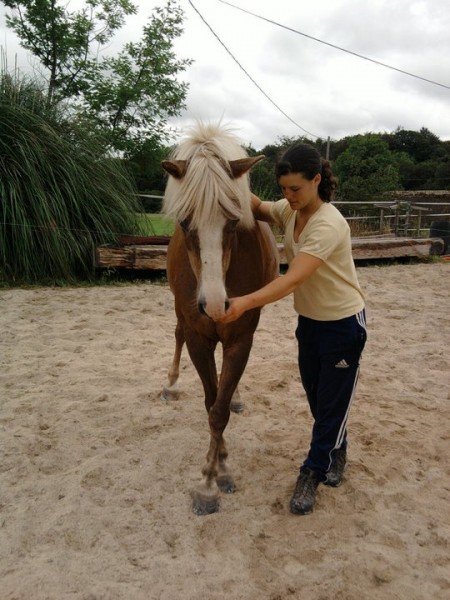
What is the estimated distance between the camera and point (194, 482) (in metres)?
2.29

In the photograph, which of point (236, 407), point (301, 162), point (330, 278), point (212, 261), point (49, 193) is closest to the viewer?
point (212, 261)

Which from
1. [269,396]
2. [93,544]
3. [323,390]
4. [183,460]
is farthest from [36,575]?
[269,396]

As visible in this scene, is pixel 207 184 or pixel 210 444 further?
pixel 210 444

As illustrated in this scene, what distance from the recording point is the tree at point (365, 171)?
966 inches

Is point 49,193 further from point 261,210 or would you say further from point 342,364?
point 342,364

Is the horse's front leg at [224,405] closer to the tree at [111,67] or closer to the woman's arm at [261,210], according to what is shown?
the woman's arm at [261,210]

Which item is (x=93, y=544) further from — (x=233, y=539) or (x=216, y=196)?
(x=216, y=196)

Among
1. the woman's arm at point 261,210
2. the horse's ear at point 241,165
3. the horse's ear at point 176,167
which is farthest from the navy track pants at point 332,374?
the horse's ear at point 176,167

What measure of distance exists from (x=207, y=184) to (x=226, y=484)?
4.65ft

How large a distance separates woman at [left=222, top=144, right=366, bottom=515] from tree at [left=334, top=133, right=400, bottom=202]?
75.2 feet

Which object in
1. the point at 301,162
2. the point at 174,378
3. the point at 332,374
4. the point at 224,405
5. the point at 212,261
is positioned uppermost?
the point at 301,162

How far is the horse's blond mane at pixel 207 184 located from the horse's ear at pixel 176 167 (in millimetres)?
24

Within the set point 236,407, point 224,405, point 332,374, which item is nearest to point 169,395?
point 236,407

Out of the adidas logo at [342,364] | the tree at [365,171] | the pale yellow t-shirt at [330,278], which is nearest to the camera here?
the pale yellow t-shirt at [330,278]
